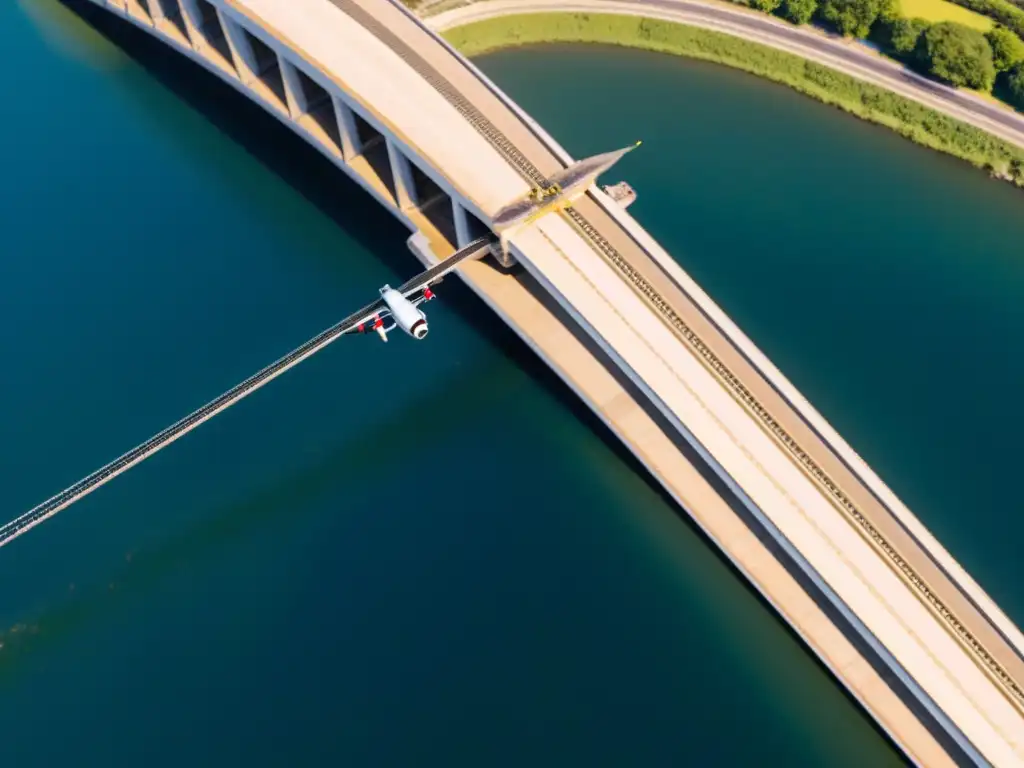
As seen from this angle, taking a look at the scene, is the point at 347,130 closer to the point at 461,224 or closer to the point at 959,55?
the point at 461,224

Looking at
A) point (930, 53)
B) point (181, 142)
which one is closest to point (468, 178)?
point (181, 142)

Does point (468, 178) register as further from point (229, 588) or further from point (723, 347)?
point (229, 588)

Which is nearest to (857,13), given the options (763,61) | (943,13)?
(763,61)

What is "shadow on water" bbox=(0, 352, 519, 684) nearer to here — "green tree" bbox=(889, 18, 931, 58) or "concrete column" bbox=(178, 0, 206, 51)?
"concrete column" bbox=(178, 0, 206, 51)

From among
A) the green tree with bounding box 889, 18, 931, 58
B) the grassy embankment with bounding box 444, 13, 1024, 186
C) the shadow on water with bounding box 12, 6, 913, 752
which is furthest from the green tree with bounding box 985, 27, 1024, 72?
Result: the shadow on water with bounding box 12, 6, 913, 752

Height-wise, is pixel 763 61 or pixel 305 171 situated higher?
pixel 305 171
